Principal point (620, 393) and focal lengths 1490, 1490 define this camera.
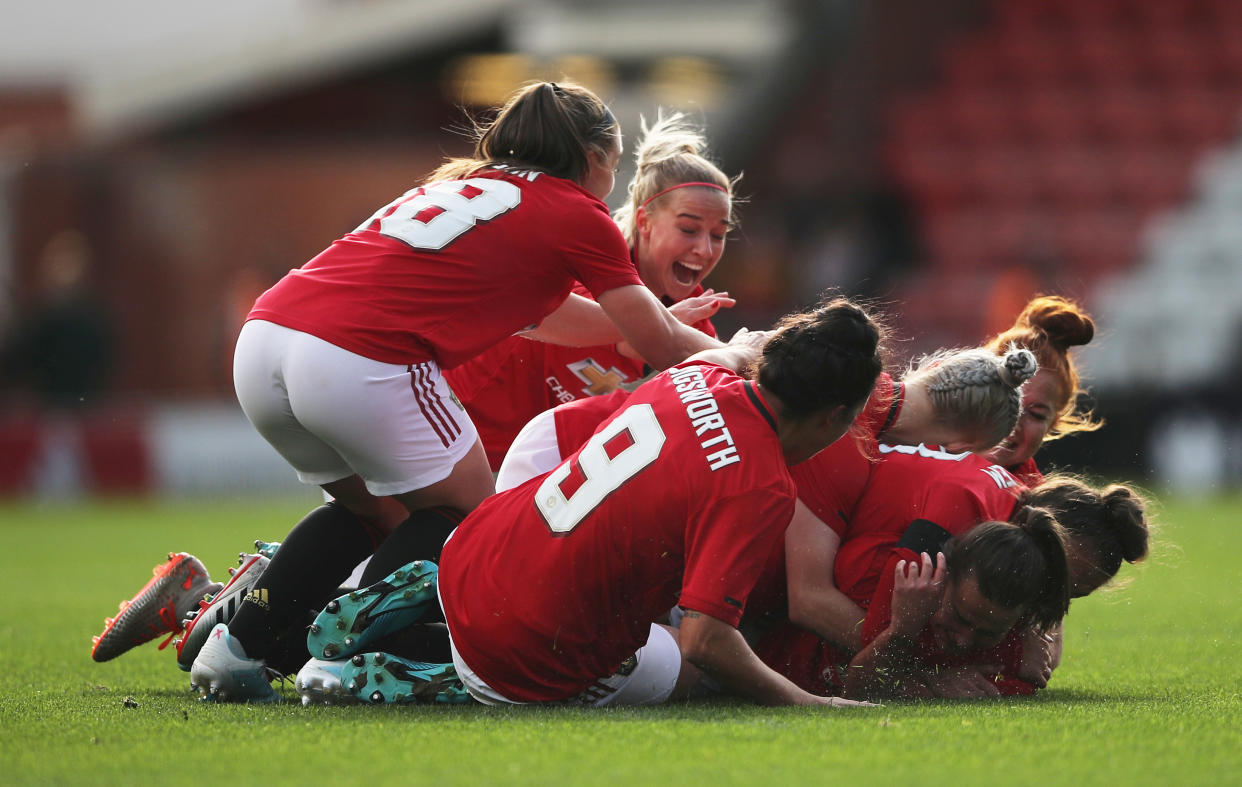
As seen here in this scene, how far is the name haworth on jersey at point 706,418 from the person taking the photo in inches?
128

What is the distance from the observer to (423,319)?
3.79 meters

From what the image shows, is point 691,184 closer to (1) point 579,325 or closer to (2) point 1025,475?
(1) point 579,325

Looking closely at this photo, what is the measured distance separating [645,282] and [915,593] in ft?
5.39

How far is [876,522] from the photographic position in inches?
151

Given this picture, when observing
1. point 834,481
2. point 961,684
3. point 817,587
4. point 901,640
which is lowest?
point 961,684

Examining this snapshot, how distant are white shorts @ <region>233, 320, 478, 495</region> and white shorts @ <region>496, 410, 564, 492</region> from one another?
0.20m

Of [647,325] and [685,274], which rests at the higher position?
[685,274]

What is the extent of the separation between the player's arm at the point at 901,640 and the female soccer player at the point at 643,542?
0.72ft

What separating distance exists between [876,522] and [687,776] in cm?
124

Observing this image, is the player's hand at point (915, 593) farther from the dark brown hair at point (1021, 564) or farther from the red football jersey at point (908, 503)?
the red football jersey at point (908, 503)

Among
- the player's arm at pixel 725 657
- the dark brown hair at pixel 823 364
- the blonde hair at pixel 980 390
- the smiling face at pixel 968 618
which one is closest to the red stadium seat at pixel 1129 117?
the blonde hair at pixel 980 390

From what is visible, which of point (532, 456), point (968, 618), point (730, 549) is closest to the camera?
point (730, 549)

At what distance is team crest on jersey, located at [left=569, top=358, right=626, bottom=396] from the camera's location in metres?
4.80

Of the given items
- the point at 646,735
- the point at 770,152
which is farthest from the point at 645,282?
the point at 770,152
